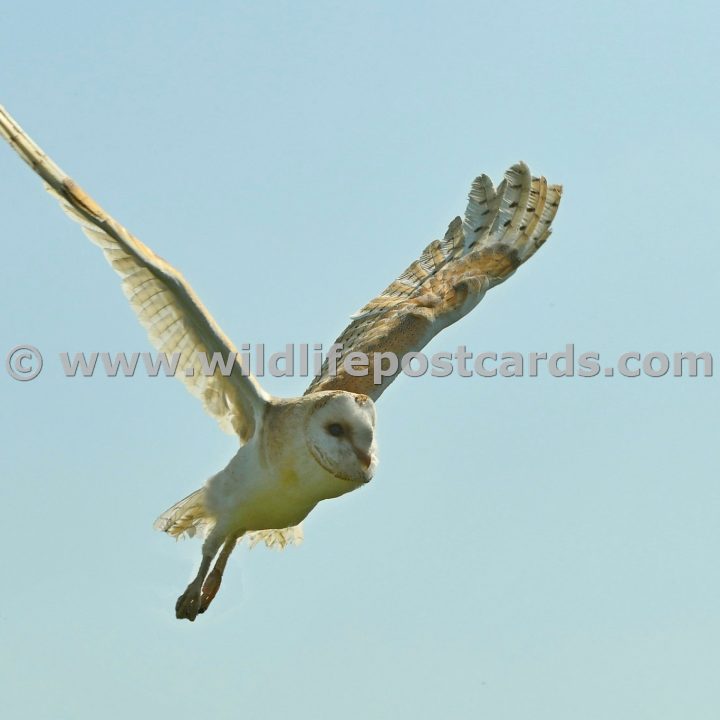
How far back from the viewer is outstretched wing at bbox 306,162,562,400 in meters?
11.4

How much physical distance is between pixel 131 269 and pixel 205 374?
3.27 ft

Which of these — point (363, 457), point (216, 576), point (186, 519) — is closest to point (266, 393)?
point (363, 457)

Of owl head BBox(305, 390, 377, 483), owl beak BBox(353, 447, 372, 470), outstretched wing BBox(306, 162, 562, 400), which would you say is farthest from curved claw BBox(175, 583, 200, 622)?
outstretched wing BBox(306, 162, 562, 400)

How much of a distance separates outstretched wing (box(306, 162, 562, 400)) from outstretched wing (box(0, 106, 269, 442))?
0.83 metres

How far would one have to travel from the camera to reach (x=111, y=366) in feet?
37.8

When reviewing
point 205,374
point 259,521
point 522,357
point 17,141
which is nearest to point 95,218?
point 17,141

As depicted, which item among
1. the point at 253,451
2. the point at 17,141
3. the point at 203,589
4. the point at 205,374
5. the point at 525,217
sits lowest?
the point at 203,589

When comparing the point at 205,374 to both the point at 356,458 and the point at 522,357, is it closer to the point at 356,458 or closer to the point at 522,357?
the point at 356,458

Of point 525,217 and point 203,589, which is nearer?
point 203,589

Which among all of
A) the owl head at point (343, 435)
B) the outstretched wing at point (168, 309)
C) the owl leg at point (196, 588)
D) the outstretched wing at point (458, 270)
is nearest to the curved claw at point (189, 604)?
the owl leg at point (196, 588)

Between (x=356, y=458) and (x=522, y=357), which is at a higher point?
(x=522, y=357)

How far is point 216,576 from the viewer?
10312 millimetres

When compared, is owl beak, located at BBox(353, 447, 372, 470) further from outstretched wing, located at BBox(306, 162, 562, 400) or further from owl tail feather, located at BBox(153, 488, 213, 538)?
outstretched wing, located at BBox(306, 162, 562, 400)

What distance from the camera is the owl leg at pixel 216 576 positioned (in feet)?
33.6
